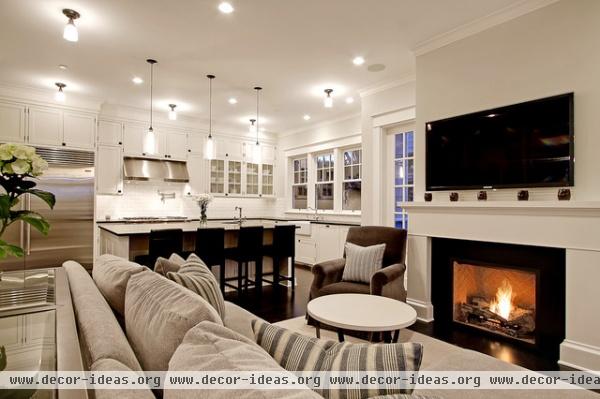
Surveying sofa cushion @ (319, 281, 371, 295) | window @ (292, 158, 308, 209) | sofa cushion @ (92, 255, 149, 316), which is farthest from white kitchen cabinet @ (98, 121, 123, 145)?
sofa cushion @ (92, 255, 149, 316)

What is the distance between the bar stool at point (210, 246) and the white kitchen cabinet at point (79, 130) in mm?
3050

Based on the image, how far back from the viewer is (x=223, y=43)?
11.9 ft

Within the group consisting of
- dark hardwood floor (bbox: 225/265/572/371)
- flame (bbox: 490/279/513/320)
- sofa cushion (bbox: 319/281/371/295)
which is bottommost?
dark hardwood floor (bbox: 225/265/572/371)

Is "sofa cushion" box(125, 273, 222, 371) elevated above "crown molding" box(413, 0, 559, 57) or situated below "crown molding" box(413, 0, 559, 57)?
below

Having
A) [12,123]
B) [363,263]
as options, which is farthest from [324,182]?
[12,123]

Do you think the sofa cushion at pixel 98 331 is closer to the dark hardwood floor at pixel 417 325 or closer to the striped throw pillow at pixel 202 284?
the striped throw pillow at pixel 202 284

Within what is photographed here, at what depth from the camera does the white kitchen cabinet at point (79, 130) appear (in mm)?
5438

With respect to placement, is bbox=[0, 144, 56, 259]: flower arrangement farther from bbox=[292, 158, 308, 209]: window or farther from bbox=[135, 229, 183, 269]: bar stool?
bbox=[292, 158, 308, 209]: window

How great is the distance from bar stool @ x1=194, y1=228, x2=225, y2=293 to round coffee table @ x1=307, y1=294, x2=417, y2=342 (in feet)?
6.41

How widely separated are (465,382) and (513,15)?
3.05 m

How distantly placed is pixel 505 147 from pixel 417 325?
1889 millimetres

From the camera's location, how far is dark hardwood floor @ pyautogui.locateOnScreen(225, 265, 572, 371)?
269 centimetres

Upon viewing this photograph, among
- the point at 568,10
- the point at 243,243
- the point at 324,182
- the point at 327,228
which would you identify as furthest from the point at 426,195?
the point at 324,182

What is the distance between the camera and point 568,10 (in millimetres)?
2674
